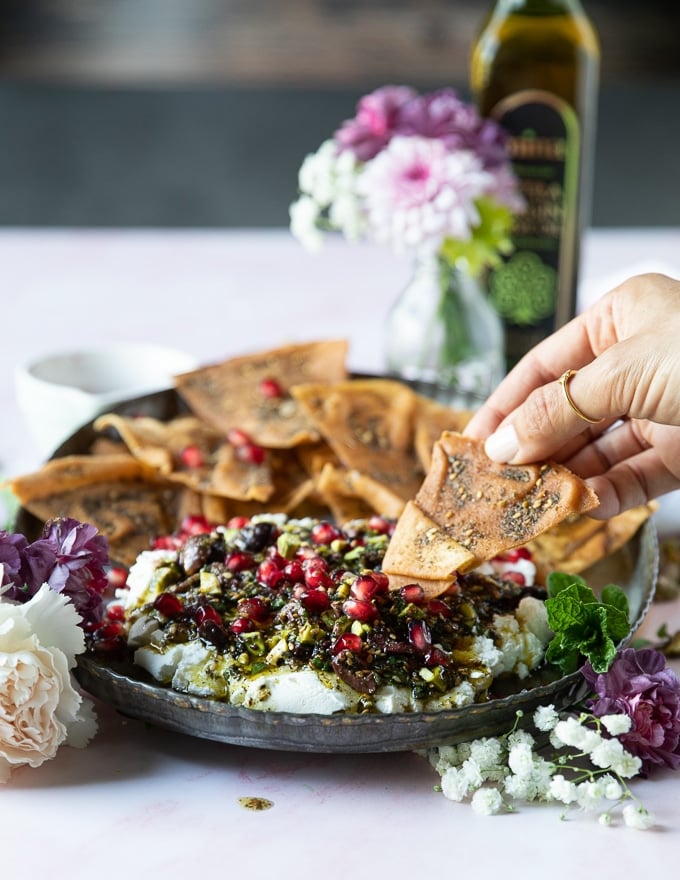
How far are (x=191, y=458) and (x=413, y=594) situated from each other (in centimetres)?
74

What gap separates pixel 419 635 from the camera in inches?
55.9

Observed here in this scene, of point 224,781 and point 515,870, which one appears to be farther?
point 224,781

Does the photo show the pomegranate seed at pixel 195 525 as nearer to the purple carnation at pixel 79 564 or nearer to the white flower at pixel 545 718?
the purple carnation at pixel 79 564

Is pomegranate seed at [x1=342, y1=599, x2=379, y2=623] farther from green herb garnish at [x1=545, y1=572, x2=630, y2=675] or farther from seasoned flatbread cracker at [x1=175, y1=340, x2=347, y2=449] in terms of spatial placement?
seasoned flatbread cracker at [x1=175, y1=340, x2=347, y2=449]

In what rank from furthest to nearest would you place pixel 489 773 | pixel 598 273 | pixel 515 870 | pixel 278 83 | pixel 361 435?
pixel 278 83 → pixel 598 273 → pixel 361 435 → pixel 489 773 → pixel 515 870

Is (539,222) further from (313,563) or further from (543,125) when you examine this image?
(313,563)

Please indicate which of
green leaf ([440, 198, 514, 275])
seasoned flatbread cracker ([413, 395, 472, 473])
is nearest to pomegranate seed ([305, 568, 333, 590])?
seasoned flatbread cracker ([413, 395, 472, 473])

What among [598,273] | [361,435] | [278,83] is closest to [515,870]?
[361,435]

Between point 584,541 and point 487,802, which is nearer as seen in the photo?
point 487,802

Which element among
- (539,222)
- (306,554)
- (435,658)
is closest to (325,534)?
(306,554)

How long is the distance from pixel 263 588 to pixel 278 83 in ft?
12.9

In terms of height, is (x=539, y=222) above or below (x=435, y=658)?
above

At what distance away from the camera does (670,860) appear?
1299mm

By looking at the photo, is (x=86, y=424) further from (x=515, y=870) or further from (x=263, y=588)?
(x=515, y=870)
